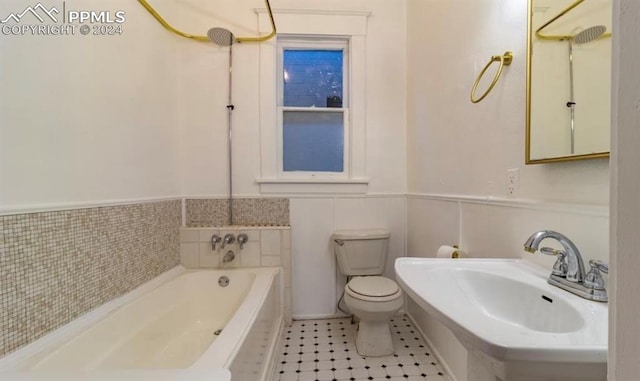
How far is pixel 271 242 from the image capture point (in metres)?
1.95

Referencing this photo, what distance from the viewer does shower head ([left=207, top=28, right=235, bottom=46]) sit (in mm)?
1816

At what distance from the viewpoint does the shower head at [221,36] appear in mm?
1816

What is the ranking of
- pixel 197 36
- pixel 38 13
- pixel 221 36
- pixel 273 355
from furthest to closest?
pixel 197 36 → pixel 221 36 → pixel 273 355 → pixel 38 13

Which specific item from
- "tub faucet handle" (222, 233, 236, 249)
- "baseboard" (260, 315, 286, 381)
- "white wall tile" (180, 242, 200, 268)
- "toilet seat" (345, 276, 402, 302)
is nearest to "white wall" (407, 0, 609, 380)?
"toilet seat" (345, 276, 402, 302)

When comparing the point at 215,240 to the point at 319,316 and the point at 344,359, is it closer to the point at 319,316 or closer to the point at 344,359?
the point at 319,316

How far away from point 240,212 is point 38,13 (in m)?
1.40

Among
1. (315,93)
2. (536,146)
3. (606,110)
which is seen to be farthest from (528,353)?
(315,93)

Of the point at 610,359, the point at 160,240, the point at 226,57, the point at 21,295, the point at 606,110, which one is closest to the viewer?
the point at 610,359

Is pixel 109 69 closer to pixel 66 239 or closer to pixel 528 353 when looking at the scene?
pixel 66 239

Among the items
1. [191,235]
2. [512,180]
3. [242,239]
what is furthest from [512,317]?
[191,235]

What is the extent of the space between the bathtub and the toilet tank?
0.48m

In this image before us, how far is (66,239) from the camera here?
1.09 meters

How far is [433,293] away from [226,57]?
6.75ft

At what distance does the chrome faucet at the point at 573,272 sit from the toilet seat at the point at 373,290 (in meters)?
0.87
